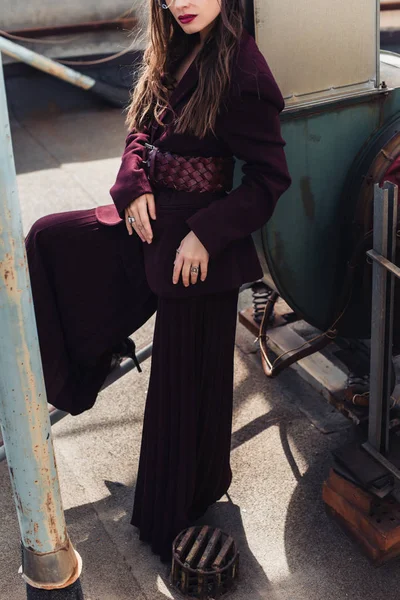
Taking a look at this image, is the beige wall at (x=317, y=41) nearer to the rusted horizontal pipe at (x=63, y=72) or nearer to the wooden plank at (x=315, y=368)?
the wooden plank at (x=315, y=368)

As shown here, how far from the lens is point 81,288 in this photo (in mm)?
2666

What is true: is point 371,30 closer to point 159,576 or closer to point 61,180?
point 159,576

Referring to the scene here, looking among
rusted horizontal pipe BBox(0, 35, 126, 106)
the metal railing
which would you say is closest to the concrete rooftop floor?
the metal railing

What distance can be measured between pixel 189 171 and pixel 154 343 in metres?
0.55

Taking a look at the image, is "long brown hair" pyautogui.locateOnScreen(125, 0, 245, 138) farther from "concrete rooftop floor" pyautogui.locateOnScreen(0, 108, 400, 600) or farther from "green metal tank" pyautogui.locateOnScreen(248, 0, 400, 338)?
"concrete rooftop floor" pyautogui.locateOnScreen(0, 108, 400, 600)

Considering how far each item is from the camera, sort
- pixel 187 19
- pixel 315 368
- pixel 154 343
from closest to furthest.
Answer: pixel 187 19 → pixel 154 343 → pixel 315 368

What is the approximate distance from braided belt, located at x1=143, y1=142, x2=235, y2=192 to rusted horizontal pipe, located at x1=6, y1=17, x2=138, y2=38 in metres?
5.08

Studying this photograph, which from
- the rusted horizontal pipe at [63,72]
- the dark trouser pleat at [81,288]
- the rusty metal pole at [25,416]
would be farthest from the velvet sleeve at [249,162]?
the rusted horizontal pipe at [63,72]

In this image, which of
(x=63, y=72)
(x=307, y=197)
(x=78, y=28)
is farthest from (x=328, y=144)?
(x=78, y=28)

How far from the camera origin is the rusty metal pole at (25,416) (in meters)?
1.86

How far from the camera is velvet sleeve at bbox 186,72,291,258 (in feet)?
7.74

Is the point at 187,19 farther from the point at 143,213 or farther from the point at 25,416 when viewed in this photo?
the point at 25,416

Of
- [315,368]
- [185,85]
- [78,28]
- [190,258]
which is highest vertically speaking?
[78,28]

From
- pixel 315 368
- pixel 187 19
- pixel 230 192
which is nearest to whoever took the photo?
pixel 187 19
